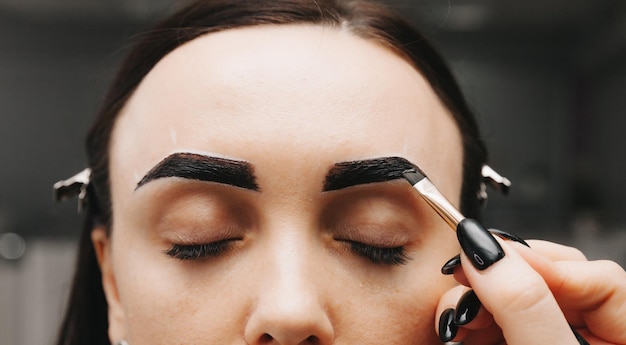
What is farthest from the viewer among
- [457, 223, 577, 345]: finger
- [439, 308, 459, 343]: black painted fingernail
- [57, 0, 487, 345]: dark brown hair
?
[57, 0, 487, 345]: dark brown hair

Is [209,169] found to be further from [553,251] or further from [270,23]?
[553,251]

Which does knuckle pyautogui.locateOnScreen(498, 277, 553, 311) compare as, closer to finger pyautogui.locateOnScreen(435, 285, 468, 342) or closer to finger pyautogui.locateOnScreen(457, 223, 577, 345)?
finger pyautogui.locateOnScreen(457, 223, 577, 345)

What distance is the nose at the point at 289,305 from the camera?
2.26 feet

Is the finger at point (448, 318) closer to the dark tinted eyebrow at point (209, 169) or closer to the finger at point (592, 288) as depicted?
the finger at point (592, 288)

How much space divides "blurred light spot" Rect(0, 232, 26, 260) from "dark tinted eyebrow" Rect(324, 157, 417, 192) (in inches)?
75.2

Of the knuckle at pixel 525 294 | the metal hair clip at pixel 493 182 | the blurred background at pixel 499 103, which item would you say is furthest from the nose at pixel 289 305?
the blurred background at pixel 499 103

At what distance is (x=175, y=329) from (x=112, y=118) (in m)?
0.38

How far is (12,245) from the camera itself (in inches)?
89.9

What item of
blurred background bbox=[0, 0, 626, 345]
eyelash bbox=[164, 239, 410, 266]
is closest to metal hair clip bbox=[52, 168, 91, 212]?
eyelash bbox=[164, 239, 410, 266]

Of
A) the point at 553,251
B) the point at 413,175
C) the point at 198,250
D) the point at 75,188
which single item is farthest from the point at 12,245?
the point at 553,251

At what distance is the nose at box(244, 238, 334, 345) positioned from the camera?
689 millimetres

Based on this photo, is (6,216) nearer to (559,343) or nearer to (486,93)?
(486,93)

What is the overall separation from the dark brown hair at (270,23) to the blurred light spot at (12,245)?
55.4 inches

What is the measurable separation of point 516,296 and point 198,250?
40 centimetres
